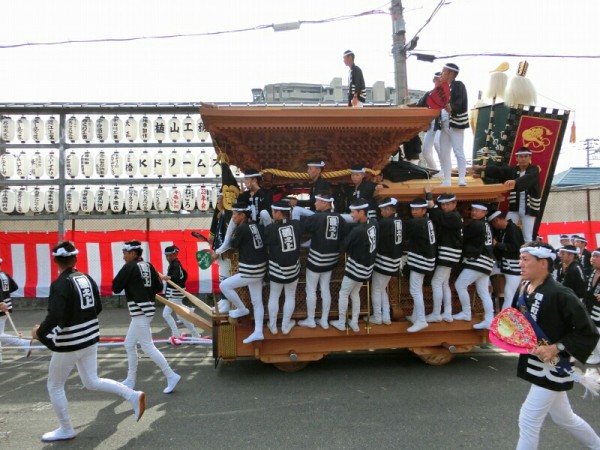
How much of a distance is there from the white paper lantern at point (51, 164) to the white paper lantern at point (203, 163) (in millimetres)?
3761

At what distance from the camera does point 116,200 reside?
11.8 metres

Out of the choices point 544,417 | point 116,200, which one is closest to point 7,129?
point 116,200

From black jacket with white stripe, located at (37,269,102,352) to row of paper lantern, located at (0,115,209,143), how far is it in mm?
7998

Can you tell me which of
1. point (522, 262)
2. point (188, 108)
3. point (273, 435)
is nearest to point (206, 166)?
point (188, 108)

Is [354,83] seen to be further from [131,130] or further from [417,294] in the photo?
[131,130]

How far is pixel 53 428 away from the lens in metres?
4.51

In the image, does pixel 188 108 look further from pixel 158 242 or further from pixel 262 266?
pixel 262 266

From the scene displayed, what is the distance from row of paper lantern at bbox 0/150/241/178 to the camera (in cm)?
1162

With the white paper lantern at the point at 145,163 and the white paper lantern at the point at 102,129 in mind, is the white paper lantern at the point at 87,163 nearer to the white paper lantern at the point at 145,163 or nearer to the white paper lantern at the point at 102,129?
the white paper lantern at the point at 102,129

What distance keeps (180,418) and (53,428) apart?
128 cm

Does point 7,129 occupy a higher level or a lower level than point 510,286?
higher

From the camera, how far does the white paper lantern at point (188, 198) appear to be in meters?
11.8

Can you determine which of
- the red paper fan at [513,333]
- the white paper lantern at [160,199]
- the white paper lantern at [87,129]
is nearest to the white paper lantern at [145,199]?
the white paper lantern at [160,199]

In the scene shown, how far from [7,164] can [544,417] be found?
43.1 feet
